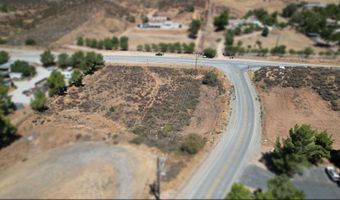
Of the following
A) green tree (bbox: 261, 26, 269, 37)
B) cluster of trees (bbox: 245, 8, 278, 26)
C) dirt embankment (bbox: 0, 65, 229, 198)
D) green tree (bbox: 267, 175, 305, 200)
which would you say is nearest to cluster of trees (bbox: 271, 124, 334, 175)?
green tree (bbox: 267, 175, 305, 200)

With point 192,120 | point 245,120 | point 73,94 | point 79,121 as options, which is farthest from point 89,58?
point 245,120

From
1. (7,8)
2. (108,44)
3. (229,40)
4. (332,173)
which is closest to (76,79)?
(108,44)

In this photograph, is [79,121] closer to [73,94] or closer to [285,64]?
[73,94]

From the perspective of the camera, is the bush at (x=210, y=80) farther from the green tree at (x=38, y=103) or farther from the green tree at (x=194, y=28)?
the green tree at (x=194, y=28)

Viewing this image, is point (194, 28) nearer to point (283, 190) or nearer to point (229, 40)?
point (229, 40)

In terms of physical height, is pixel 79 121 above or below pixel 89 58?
below

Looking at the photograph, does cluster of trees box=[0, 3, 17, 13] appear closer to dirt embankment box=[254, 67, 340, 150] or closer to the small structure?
the small structure
